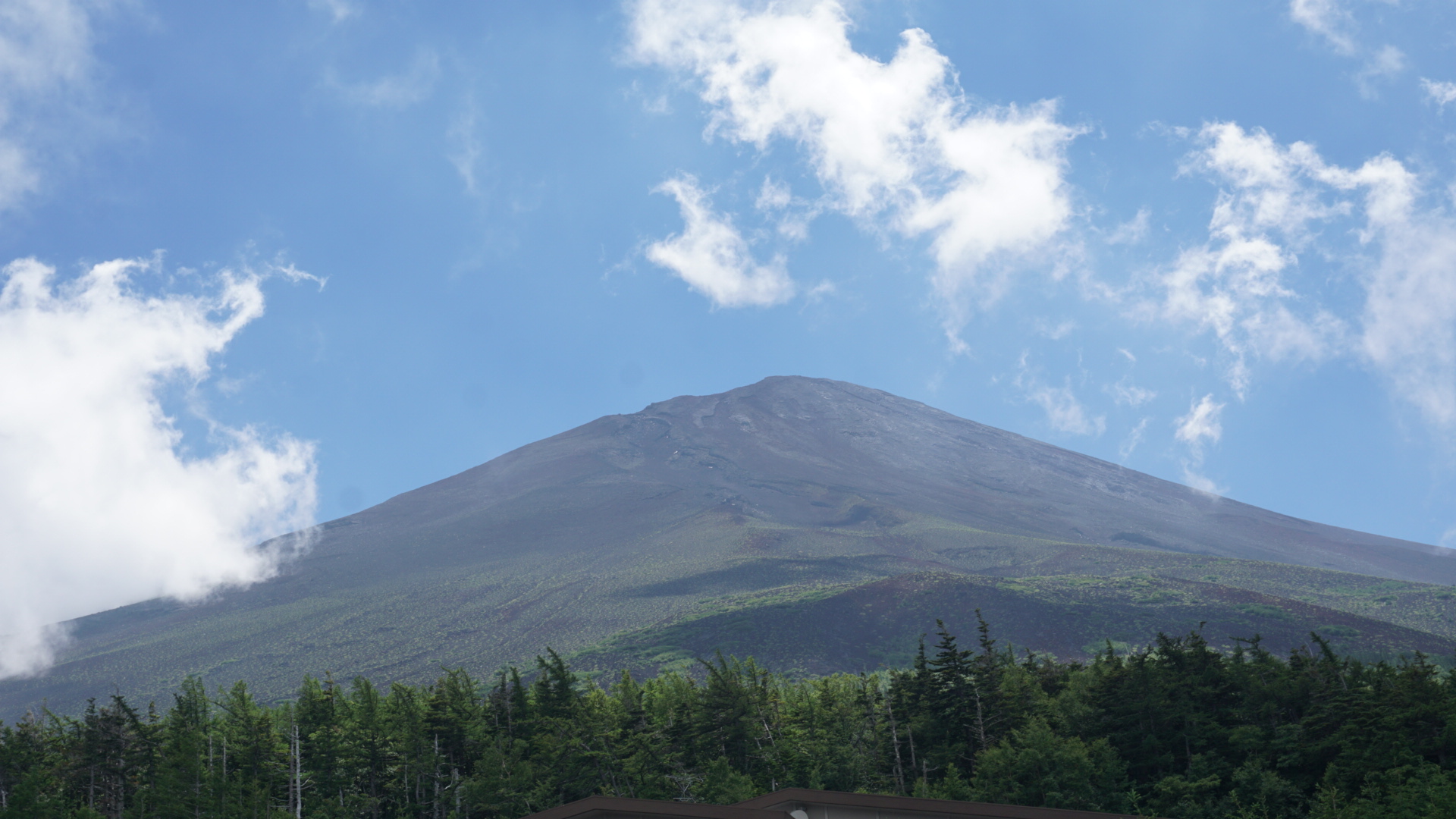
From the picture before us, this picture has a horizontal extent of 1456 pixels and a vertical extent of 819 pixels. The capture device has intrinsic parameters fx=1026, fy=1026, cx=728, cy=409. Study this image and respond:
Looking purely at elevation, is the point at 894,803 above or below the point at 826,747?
above

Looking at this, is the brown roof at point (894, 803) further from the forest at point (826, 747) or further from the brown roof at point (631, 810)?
the forest at point (826, 747)

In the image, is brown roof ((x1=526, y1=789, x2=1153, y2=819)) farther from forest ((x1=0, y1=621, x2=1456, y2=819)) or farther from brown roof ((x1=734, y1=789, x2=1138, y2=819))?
forest ((x1=0, y1=621, x2=1456, y2=819))

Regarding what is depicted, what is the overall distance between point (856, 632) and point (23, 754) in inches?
4731

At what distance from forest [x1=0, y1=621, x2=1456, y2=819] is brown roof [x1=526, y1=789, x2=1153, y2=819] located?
56.7ft

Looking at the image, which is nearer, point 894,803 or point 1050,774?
point 894,803

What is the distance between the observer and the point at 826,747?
4591 cm

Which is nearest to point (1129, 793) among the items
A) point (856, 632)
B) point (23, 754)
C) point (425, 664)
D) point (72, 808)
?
point (72, 808)

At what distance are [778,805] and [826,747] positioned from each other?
82.6 feet

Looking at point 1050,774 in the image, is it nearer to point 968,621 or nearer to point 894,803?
point 894,803

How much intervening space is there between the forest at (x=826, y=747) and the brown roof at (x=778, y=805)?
1728 cm

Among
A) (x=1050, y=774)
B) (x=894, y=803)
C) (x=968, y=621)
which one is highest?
(x=894, y=803)

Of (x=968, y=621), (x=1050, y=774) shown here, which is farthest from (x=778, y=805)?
(x=968, y=621)

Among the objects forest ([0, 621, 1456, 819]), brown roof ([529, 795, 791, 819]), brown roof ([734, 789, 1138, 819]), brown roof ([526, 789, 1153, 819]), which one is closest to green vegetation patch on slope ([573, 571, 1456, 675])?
forest ([0, 621, 1456, 819])

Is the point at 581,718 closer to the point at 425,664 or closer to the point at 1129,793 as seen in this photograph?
the point at 1129,793
